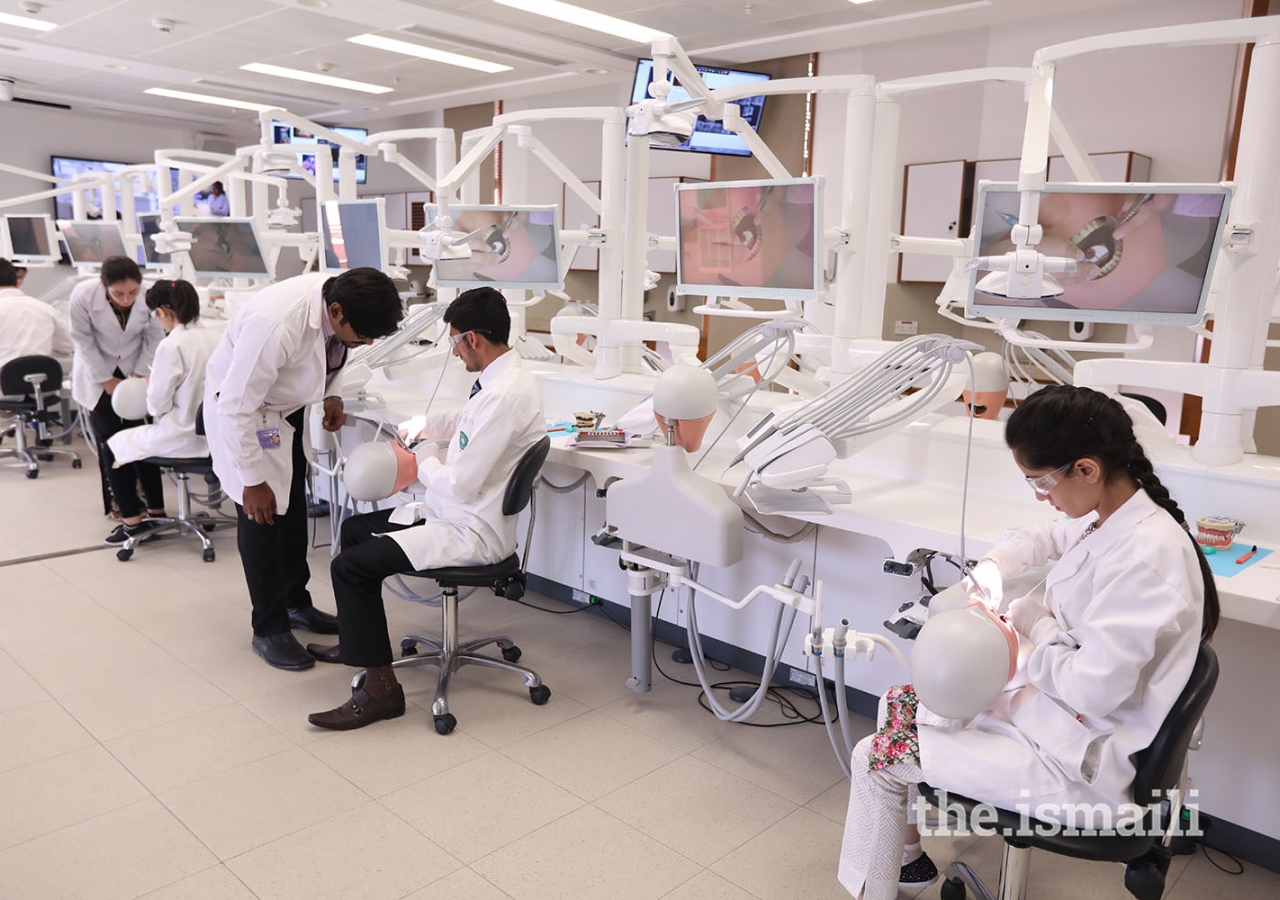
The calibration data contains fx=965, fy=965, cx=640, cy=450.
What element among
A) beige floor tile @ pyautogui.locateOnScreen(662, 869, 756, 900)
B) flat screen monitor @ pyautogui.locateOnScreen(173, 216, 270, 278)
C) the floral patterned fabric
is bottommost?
beige floor tile @ pyautogui.locateOnScreen(662, 869, 756, 900)

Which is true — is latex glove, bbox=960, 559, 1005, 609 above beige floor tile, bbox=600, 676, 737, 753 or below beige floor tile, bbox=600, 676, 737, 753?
above

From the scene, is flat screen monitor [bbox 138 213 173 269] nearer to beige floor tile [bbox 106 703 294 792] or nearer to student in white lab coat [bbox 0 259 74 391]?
student in white lab coat [bbox 0 259 74 391]

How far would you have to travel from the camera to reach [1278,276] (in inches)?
92.9

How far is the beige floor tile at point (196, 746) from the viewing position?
8.03ft

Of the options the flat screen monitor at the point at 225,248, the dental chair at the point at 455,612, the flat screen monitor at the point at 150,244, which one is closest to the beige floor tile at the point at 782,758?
the dental chair at the point at 455,612

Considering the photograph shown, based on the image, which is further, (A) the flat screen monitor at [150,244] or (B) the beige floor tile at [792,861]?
(A) the flat screen monitor at [150,244]

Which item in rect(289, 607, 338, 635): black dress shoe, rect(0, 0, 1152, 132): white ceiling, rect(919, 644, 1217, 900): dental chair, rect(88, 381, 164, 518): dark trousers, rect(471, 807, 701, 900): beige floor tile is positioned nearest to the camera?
rect(919, 644, 1217, 900): dental chair

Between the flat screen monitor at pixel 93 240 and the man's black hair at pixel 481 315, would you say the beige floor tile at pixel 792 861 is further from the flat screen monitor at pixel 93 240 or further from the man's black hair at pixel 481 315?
the flat screen monitor at pixel 93 240

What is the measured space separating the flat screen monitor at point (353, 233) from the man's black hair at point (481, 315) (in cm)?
135

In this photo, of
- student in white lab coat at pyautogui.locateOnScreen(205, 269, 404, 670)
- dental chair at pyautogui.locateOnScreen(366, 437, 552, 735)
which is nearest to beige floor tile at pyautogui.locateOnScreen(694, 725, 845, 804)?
dental chair at pyautogui.locateOnScreen(366, 437, 552, 735)

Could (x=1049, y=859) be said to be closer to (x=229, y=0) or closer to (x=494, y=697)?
(x=494, y=697)

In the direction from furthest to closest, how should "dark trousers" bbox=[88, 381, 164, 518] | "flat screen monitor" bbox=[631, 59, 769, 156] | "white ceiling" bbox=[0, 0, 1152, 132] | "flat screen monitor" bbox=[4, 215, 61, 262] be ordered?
"flat screen monitor" bbox=[4, 215, 61, 262] < "flat screen monitor" bbox=[631, 59, 769, 156] < "white ceiling" bbox=[0, 0, 1152, 132] < "dark trousers" bbox=[88, 381, 164, 518]

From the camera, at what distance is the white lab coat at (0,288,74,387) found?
18.1 feet

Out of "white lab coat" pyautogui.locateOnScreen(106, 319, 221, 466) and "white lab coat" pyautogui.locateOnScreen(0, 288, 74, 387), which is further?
"white lab coat" pyautogui.locateOnScreen(0, 288, 74, 387)
